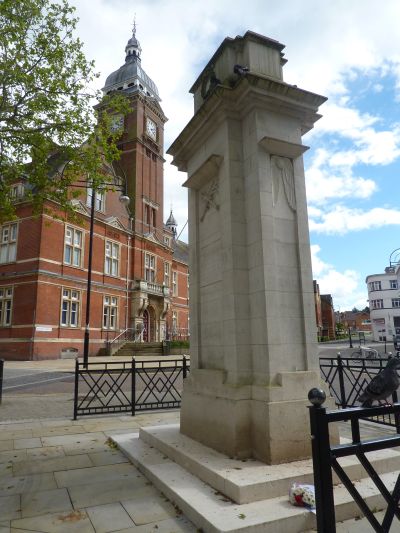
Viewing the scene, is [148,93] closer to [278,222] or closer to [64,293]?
[64,293]

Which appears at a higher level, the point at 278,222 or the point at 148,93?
the point at 148,93

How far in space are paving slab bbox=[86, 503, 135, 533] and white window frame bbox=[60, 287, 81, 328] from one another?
2447 cm

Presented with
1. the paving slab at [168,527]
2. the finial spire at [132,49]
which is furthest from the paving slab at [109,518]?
the finial spire at [132,49]

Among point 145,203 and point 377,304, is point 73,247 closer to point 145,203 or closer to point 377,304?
point 145,203

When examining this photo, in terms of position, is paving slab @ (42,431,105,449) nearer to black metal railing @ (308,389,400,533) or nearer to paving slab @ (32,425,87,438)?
paving slab @ (32,425,87,438)

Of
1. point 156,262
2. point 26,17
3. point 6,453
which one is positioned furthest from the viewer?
point 156,262

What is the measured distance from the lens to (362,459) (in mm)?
2234

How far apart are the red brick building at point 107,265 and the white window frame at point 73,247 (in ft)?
0.24

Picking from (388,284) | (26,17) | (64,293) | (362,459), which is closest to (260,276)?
(362,459)

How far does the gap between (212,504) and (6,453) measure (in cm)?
376

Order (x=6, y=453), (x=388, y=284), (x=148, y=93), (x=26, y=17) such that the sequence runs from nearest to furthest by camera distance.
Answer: (x=6, y=453)
(x=26, y=17)
(x=148, y=93)
(x=388, y=284)

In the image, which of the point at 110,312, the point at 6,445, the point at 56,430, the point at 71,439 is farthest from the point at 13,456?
the point at 110,312

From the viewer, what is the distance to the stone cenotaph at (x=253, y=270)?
14.9 ft

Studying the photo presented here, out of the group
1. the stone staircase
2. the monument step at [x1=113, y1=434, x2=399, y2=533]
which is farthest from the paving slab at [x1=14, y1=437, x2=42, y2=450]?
the stone staircase
